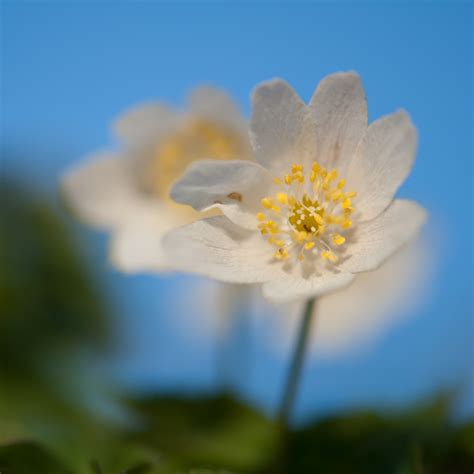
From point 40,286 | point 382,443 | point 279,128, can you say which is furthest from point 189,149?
point 40,286

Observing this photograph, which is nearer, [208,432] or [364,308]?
[208,432]

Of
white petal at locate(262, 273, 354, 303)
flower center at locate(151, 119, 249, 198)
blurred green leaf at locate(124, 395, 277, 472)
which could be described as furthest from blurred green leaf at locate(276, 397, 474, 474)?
flower center at locate(151, 119, 249, 198)

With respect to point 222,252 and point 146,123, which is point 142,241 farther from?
point 222,252

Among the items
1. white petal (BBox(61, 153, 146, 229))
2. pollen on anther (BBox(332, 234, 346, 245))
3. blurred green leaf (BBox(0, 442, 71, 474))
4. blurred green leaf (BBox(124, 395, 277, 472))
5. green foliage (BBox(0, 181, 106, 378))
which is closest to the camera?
blurred green leaf (BBox(0, 442, 71, 474))

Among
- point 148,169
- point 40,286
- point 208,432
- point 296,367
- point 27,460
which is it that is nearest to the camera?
point 27,460

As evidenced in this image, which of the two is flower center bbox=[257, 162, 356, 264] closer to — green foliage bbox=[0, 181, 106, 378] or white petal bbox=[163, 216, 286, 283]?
white petal bbox=[163, 216, 286, 283]

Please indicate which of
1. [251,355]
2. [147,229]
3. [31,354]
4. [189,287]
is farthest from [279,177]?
[189,287]
